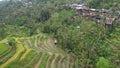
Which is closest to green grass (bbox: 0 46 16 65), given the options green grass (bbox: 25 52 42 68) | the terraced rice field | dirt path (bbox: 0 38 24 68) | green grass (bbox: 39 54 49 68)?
the terraced rice field

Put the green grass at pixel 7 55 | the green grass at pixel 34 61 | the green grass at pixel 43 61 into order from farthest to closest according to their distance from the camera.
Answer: the green grass at pixel 43 61 < the green grass at pixel 34 61 < the green grass at pixel 7 55

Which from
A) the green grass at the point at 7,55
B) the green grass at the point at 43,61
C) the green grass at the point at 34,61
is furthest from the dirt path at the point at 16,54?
the green grass at the point at 43,61

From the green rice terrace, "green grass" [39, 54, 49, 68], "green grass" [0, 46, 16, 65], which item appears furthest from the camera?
"green grass" [39, 54, 49, 68]

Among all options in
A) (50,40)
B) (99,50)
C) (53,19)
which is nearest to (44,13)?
(53,19)

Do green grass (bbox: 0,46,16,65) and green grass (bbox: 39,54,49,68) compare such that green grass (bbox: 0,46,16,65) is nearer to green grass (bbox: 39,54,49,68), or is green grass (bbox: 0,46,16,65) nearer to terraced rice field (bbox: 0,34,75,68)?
terraced rice field (bbox: 0,34,75,68)

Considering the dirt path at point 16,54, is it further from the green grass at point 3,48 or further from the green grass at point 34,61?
the green grass at point 34,61

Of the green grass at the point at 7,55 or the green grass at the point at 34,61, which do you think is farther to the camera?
the green grass at the point at 34,61

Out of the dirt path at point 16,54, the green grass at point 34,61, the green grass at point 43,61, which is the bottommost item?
the green grass at point 43,61

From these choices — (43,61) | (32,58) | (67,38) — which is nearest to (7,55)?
(32,58)

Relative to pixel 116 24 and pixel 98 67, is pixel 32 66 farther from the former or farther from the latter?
pixel 116 24

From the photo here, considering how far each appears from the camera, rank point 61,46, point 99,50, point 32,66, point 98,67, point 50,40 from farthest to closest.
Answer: point 50,40 → point 61,46 → point 99,50 → point 32,66 → point 98,67

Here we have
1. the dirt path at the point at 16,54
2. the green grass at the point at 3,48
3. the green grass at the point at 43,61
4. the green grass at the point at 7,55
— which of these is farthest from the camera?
the green grass at the point at 3,48
